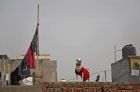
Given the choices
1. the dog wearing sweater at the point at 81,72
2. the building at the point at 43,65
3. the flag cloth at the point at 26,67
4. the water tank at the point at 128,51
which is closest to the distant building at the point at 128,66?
the water tank at the point at 128,51

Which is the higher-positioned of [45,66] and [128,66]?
[45,66]

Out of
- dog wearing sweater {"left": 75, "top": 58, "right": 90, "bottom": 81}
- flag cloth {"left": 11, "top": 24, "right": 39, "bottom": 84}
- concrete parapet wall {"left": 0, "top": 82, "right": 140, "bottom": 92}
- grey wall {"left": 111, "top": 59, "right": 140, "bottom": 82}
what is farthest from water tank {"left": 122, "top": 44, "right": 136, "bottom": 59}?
concrete parapet wall {"left": 0, "top": 82, "right": 140, "bottom": 92}

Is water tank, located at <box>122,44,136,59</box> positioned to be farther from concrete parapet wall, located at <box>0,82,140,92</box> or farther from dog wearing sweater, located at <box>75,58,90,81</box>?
concrete parapet wall, located at <box>0,82,140,92</box>

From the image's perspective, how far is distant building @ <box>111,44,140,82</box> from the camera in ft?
76.6

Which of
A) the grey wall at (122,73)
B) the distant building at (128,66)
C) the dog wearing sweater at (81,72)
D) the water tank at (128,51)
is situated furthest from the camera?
the water tank at (128,51)

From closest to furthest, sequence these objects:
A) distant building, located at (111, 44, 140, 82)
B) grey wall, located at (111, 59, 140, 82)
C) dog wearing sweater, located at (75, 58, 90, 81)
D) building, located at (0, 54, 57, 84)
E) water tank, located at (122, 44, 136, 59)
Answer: dog wearing sweater, located at (75, 58, 90, 81) → grey wall, located at (111, 59, 140, 82) → distant building, located at (111, 44, 140, 82) → water tank, located at (122, 44, 136, 59) → building, located at (0, 54, 57, 84)

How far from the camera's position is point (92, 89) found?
9.61m

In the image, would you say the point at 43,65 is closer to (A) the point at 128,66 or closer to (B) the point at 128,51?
(B) the point at 128,51

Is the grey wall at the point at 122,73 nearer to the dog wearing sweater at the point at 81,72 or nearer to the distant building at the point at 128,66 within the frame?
the distant building at the point at 128,66

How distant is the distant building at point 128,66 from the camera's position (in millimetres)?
23359

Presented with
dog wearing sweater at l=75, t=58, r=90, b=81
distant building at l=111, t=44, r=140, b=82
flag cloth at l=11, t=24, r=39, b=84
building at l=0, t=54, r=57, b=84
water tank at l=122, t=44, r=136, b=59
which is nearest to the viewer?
dog wearing sweater at l=75, t=58, r=90, b=81

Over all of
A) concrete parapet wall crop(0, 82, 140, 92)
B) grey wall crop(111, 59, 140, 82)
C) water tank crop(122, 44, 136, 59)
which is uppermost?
water tank crop(122, 44, 136, 59)

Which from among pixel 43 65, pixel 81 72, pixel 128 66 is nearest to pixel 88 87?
pixel 81 72

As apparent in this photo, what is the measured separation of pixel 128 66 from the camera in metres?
23.5
